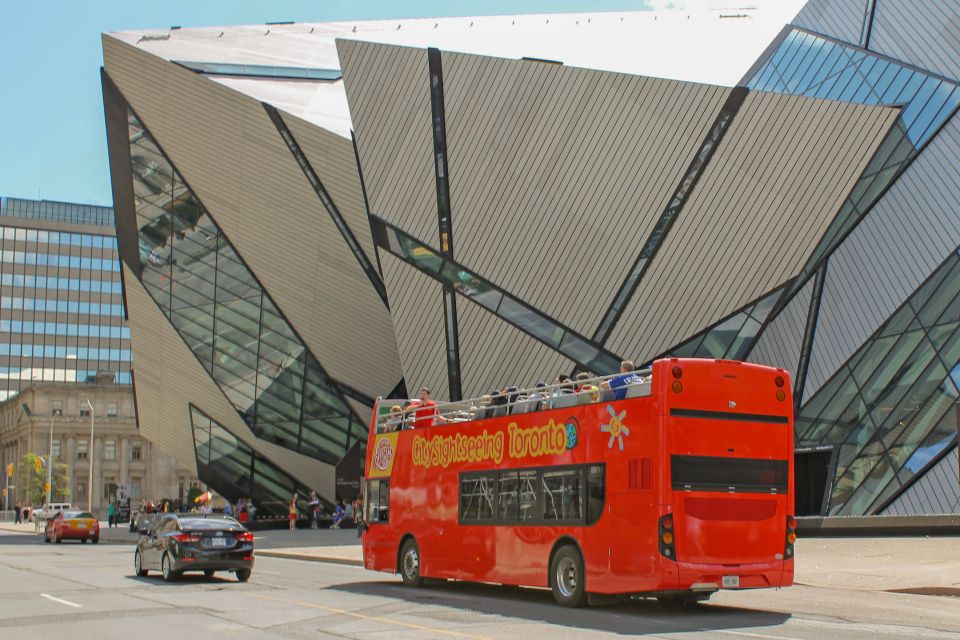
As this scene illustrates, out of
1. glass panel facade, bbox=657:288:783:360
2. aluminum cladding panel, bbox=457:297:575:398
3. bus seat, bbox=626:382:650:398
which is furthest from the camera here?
aluminum cladding panel, bbox=457:297:575:398

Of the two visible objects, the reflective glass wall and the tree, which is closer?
the tree

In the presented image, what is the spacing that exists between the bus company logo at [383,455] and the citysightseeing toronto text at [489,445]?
44.3 inches

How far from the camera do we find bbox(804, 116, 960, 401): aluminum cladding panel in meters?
31.1

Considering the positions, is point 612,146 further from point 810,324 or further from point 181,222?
point 181,222

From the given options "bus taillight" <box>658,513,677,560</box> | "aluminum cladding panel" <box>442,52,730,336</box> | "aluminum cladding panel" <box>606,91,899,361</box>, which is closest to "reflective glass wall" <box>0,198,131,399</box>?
"aluminum cladding panel" <box>442,52,730,336</box>

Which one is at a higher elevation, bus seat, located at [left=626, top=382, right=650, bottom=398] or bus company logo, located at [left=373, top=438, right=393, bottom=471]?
bus seat, located at [left=626, top=382, right=650, bottom=398]

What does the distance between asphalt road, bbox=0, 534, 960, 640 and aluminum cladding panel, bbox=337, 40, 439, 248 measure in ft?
68.9

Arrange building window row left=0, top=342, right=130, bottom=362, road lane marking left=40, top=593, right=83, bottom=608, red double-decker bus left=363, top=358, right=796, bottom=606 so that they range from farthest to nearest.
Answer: building window row left=0, top=342, right=130, bottom=362, road lane marking left=40, top=593, right=83, bottom=608, red double-decker bus left=363, top=358, right=796, bottom=606

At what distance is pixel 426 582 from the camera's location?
2252cm

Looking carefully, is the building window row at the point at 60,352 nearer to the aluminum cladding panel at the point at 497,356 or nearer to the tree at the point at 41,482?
the tree at the point at 41,482

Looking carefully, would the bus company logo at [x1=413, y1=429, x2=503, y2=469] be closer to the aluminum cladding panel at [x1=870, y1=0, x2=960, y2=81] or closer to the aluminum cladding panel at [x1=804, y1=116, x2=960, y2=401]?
the aluminum cladding panel at [x1=804, y1=116, x2=960, y2=401]

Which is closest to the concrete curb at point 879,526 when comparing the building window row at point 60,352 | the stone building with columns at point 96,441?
the stone building with columns at point 96,441

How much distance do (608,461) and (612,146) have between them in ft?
73.2

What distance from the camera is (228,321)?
52.8 metres
